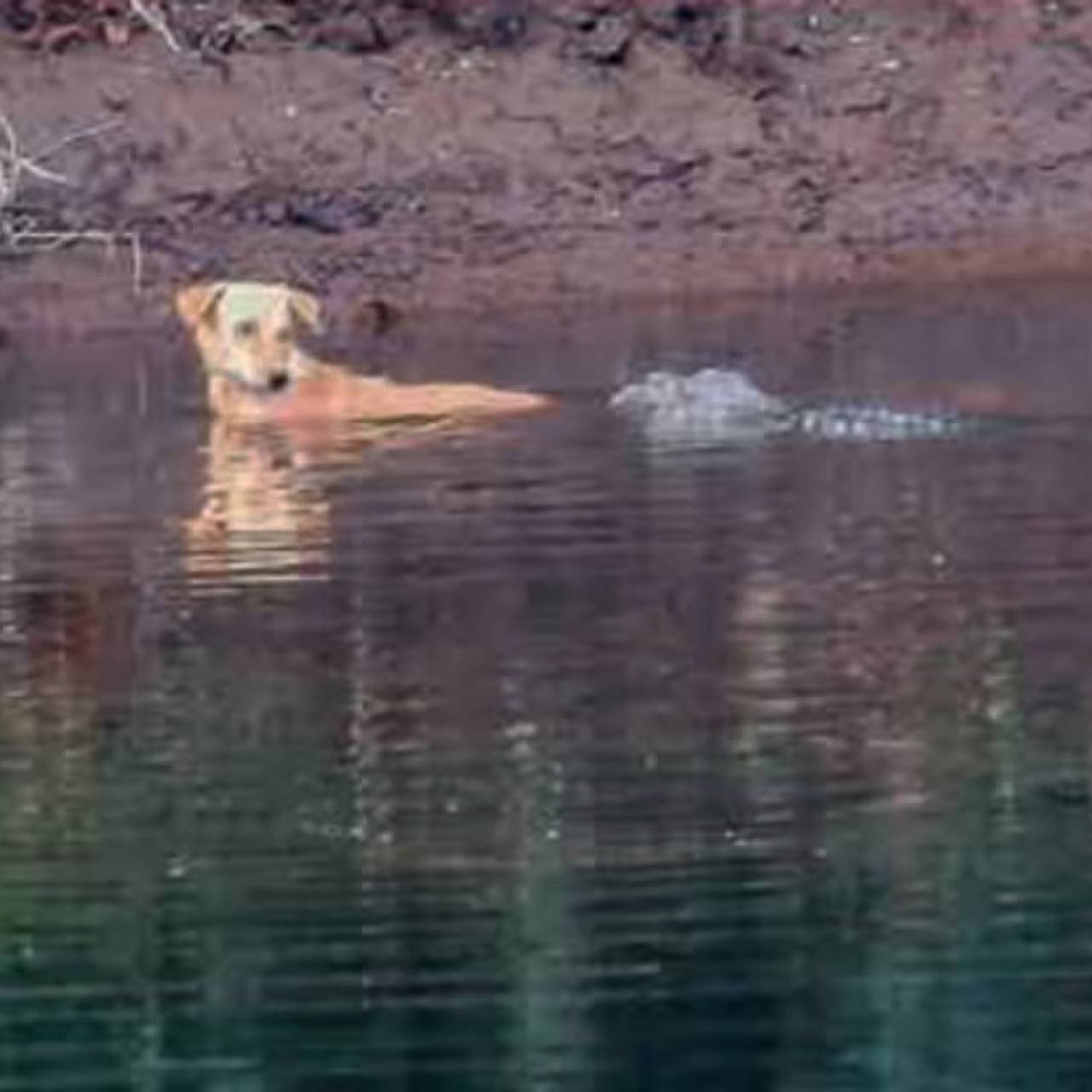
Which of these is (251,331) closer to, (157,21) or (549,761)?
(157,21)

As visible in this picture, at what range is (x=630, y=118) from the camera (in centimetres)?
2998

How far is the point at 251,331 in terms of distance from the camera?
22938 millimetres

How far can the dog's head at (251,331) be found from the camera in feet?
74.8

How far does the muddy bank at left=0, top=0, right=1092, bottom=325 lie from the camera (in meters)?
28.3

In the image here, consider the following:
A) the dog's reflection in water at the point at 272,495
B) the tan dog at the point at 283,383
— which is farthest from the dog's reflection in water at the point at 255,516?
the tan dog at the point at 283,383

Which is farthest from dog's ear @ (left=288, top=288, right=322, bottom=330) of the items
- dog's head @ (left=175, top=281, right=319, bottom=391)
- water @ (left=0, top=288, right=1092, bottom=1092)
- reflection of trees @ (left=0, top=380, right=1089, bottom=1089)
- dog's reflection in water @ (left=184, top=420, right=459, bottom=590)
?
reflection of trees @ (left=0, top=380, right=1089, bottom=1089)

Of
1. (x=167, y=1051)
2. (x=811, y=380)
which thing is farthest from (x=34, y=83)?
(x=167, y=1051)

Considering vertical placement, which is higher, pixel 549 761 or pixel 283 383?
pixel 283 383

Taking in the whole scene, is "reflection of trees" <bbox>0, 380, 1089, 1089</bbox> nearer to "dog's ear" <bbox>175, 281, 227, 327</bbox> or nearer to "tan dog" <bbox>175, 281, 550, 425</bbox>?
"tan dog" <bbox>175, 281, 550, 425</bbox>

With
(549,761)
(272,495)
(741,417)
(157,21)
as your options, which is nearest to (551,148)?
(157,21)

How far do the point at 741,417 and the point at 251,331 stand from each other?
7.35 feet

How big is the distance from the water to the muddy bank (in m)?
6.39

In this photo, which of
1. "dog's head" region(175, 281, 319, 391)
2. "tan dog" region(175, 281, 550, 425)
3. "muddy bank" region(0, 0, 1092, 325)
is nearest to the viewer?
"tan dog" region(175, 281, 550, 425)

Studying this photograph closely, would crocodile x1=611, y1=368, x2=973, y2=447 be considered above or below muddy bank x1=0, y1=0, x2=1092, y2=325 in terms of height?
below
